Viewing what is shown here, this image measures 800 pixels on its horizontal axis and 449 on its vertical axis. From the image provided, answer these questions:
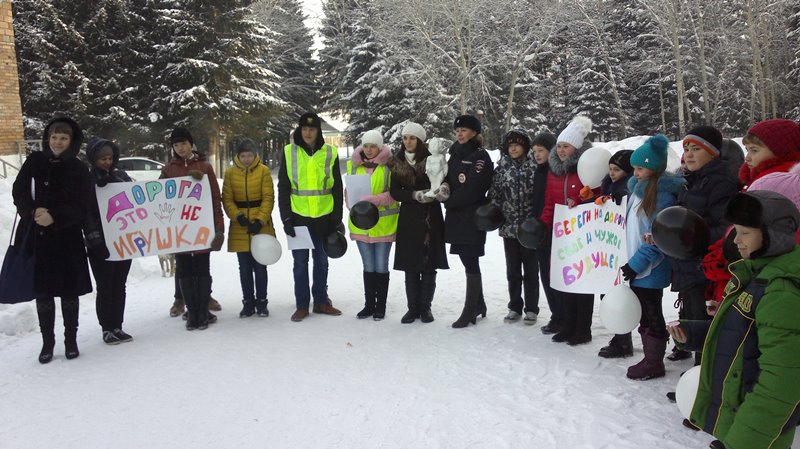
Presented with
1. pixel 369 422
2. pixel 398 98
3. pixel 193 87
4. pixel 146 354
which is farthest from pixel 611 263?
pixel 398 98

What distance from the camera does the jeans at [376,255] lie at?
5949mm

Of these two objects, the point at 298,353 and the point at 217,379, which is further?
the point at 298,353

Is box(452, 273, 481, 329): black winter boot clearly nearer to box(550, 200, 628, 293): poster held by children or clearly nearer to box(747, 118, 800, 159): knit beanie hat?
box(550, 200, 628, 293): poster held by children

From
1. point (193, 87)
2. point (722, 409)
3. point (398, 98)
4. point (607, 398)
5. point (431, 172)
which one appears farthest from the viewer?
point (398, 98)

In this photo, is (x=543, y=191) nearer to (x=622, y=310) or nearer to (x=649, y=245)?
(x=649, y=245)

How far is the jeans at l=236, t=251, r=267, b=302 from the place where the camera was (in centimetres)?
607

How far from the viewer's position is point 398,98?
31.7 metres

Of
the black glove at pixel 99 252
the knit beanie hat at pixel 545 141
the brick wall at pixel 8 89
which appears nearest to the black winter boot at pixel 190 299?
the black glove at pixel 99 252

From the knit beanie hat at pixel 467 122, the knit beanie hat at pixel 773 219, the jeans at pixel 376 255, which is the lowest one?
the jeans at pixel 376 255

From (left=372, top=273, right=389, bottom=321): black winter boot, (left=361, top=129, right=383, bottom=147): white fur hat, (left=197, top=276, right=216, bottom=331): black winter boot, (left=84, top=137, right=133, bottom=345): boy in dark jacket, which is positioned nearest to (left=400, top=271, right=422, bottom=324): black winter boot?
(left=372, top=273, right=389, bottom=321): black winter boot

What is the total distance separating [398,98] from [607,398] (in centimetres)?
2896

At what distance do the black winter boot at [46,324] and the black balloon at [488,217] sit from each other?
3837 millimetres

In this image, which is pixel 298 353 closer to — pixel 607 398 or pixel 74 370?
pixel 74 370

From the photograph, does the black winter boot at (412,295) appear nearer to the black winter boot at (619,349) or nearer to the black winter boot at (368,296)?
the black winter boot at (368,296)
